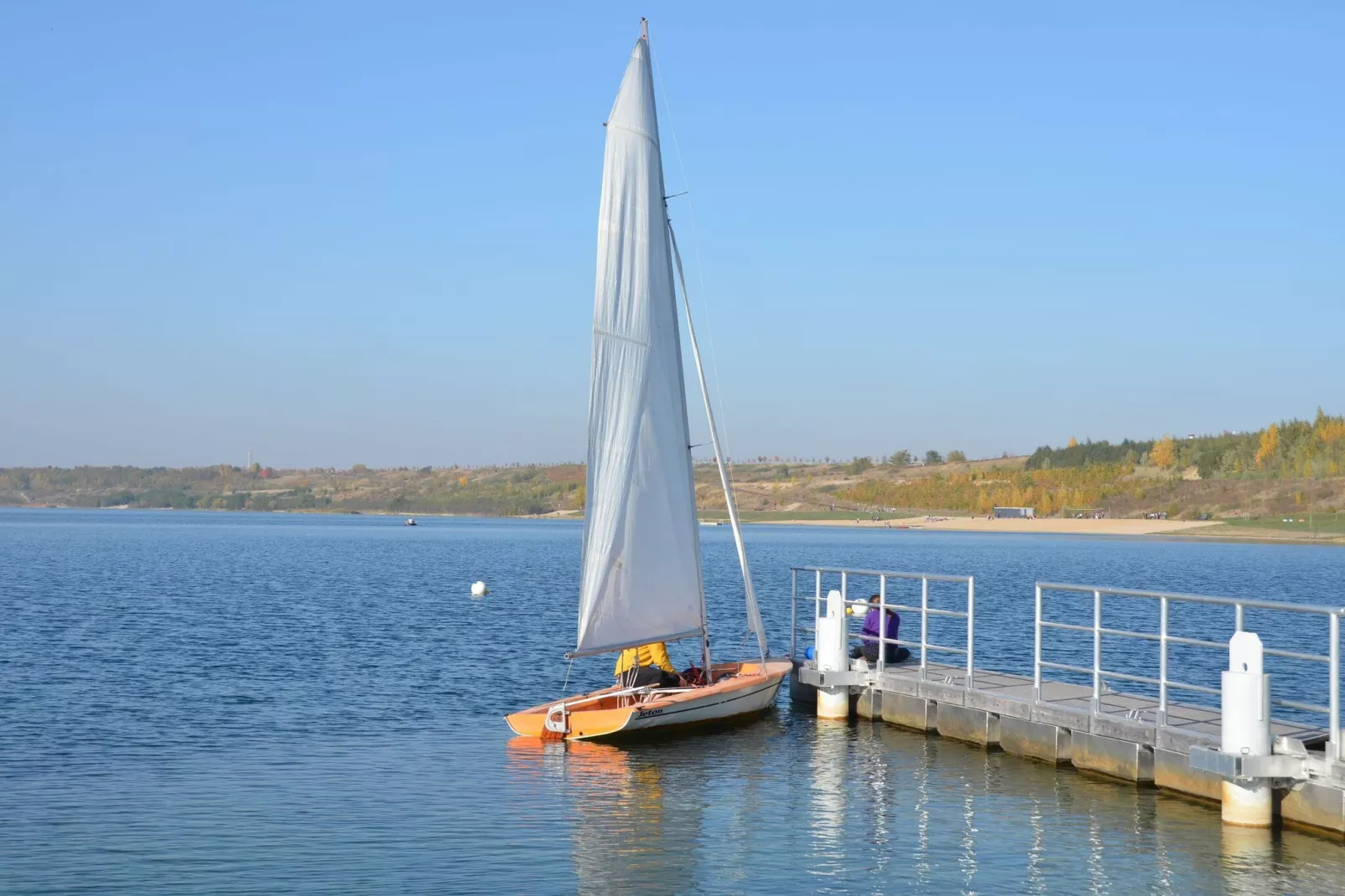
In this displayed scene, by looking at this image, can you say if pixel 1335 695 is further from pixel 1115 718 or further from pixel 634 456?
pixel 634 456

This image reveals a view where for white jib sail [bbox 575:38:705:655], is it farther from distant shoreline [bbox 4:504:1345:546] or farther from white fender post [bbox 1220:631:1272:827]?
distant shoreline [bbox 4:504:1345:546]

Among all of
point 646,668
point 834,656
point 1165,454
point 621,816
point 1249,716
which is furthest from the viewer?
point 1165,454

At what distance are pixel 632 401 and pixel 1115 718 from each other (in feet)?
27.5

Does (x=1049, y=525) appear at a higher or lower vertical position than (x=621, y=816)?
higher

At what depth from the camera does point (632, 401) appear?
68.4 ft

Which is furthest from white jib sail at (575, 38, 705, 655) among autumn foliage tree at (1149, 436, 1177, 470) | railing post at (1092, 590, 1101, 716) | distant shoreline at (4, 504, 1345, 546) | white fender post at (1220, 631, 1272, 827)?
autumn foliage tree at (1149, 436, 1177, 470)

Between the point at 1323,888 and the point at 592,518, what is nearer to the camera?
the point at 1323,888

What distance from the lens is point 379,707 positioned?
82.4 ft

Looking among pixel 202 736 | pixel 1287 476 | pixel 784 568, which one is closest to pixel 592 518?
pixel 202 736

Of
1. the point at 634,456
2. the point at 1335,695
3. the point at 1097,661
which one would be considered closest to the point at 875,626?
the point at 634,456

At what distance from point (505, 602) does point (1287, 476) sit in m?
124

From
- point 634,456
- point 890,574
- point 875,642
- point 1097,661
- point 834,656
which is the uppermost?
point 634,456

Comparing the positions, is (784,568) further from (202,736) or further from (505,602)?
(202,736)

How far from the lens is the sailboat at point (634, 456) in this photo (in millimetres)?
20594
